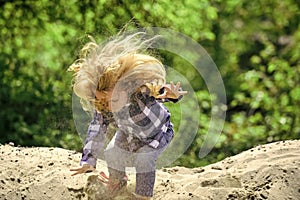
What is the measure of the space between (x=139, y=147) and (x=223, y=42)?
3.21 metres

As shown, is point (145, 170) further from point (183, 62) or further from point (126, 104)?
point (183, 62)

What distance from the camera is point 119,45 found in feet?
9.85

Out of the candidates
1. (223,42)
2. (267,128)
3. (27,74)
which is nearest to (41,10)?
(27,74)

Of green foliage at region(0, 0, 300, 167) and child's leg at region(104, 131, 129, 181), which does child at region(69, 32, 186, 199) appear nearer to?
child's leg at region(104, 131, 129, 181)

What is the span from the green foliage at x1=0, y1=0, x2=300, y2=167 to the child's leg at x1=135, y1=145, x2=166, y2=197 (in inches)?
90.8

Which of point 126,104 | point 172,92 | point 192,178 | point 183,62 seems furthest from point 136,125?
point 183,62

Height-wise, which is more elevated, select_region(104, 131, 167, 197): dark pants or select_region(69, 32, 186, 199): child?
select_region(69, 32, 186, 199): child

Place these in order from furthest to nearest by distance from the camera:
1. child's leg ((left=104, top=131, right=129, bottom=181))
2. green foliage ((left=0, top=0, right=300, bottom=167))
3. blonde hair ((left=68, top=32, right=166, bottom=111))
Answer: green foliage ((left=0, top=0, right=300, bottom=167)) < child's leg ((left=104, top=131, right=129, bottom=181)) < blonde hair ((left=68, top=32, right=166, bottom=111))

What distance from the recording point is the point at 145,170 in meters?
2.93

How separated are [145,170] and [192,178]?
37cm

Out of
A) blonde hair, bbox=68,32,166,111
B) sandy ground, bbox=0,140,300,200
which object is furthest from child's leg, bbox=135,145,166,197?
blonde hair, bbox=68,32,166,111

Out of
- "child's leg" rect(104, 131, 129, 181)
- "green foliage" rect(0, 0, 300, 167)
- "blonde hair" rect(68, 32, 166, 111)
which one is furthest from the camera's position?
"green foliage" rect(0, 0, 300, 167)

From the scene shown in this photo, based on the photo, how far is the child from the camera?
2.89 m

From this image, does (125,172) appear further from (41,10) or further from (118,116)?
(41,10)
